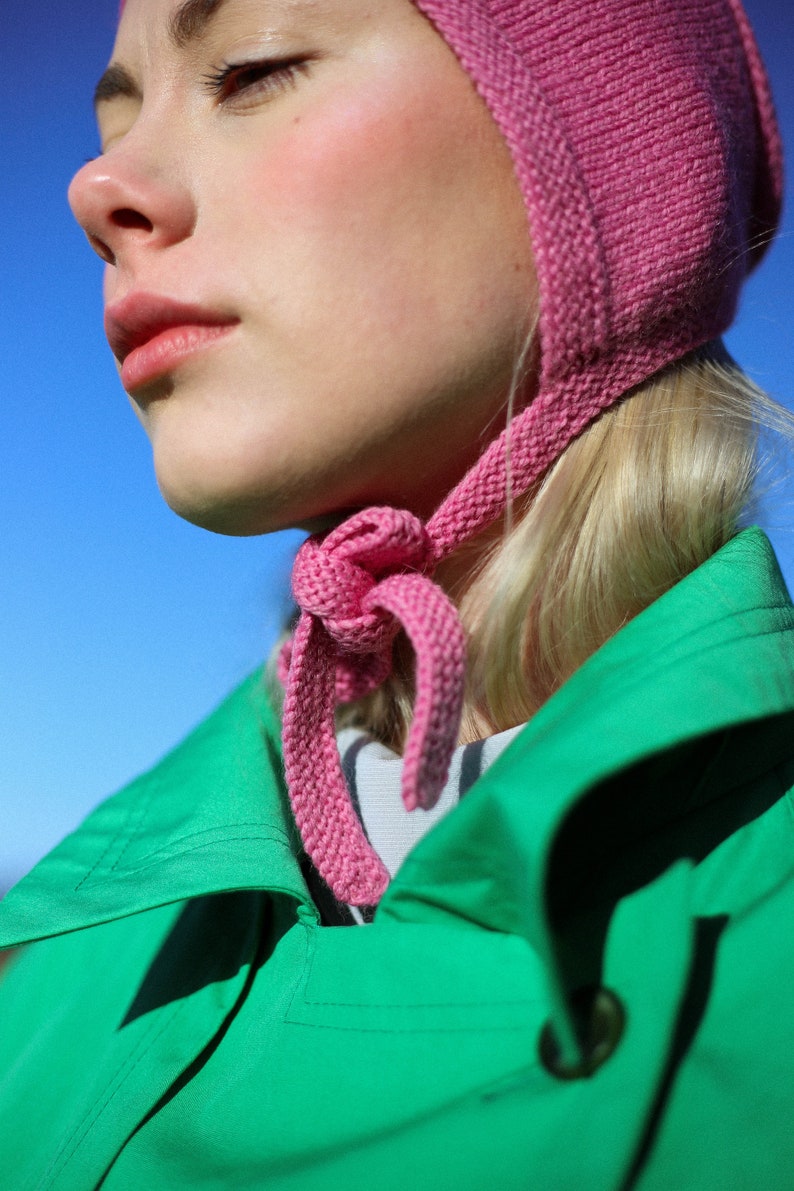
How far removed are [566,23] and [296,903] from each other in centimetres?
131

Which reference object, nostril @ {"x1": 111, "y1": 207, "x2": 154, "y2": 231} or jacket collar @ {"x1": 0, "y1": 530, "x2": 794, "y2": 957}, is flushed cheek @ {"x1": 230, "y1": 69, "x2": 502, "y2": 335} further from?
jacket collar @ {"x1": 0, "y1": 530, "x2": 794, "y2": 957}

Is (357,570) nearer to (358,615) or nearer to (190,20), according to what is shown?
(358,615)

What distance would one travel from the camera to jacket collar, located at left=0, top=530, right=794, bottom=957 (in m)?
0.92

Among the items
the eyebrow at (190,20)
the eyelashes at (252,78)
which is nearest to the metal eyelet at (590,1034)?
the eyelashes at (252,78)

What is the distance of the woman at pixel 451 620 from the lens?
0.94 metres

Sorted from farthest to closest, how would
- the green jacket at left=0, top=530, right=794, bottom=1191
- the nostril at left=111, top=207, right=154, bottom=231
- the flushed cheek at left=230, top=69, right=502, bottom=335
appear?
the nostril at left=111, top=207, right=154, bottom=231 < the flushed cheek at left=230, top=69, right=502, bottom=335 < the green jacket at left=0, top=530, right=794, bottom=1191

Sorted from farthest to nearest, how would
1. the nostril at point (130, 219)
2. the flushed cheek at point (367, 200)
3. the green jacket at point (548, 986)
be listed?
the nostril at point (130, 219) < the flushed cheek at point (367, 200) < the green jacket at point (548, 986)

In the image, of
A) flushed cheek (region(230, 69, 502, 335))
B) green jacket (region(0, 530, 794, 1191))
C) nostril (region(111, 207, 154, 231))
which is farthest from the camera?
nostril (region(111, 207, 154, 231))

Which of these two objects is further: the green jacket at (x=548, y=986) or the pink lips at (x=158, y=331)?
the pink lips at (x=158, y=331)

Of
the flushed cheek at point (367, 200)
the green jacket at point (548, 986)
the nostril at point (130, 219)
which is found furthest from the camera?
the nostril at point (130, 219)

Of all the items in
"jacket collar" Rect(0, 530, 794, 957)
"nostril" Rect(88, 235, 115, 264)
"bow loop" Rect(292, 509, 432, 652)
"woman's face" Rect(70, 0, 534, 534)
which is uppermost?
"nostril" Rect(88, 235, 115, 264)

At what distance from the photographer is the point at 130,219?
134 cm

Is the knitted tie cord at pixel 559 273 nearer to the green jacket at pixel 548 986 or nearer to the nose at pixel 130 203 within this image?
the green jacket at pixel 548 986

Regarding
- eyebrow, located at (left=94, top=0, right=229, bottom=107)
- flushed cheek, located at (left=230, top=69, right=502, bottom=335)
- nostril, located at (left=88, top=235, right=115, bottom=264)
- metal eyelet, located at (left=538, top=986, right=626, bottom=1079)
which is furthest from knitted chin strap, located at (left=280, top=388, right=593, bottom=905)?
eyebrow, located at (left=94, top=0, right=229, bottom=107)
